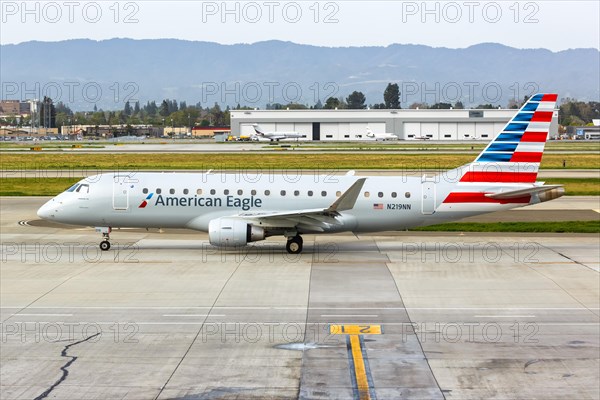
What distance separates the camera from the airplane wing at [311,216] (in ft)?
99.7

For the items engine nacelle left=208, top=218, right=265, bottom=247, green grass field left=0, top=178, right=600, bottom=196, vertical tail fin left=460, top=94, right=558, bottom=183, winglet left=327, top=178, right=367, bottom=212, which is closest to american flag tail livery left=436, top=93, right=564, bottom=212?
vertical tail fin left=460, top=94, right=558, bottom=183

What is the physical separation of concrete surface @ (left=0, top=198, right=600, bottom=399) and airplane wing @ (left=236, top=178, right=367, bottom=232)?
142 cm

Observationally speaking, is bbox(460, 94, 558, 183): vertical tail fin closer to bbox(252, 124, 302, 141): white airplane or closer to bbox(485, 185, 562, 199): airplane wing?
bbox(485, 185, 562, 199): airplane wing

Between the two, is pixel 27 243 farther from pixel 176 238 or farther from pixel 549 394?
pixel 549 394

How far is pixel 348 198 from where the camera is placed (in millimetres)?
30562

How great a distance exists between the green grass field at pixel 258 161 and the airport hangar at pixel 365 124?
3134 inches

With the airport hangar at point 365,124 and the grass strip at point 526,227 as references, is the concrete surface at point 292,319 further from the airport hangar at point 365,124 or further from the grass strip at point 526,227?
the airport hangar at point 365,124

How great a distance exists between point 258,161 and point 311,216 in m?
55.7

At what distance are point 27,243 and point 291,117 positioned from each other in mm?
154839

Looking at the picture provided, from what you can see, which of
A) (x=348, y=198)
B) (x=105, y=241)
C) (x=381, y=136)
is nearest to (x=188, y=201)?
(x=105, y=241)

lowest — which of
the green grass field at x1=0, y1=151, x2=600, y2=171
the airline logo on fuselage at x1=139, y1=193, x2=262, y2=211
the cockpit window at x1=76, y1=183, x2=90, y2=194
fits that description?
the airline logo on fuselage at x1=139, y1=193, x2=262, y2=211

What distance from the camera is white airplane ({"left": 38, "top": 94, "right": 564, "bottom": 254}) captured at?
32.1 m

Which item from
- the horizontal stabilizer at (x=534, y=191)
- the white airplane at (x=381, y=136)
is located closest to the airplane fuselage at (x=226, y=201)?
the horizontal stabilizer at (x=534, y=191)

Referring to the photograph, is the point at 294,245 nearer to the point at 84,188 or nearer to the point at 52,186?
the point at 84,188
